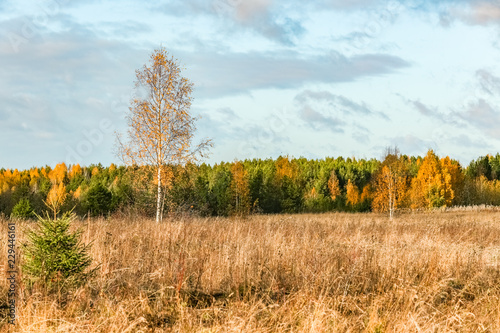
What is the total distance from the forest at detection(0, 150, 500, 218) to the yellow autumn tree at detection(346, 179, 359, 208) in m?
0.11

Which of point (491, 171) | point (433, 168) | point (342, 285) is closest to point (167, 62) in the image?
point (342, 285)

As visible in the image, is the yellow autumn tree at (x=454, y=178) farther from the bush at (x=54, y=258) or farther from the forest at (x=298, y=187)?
the bush at (x=54, y=258)

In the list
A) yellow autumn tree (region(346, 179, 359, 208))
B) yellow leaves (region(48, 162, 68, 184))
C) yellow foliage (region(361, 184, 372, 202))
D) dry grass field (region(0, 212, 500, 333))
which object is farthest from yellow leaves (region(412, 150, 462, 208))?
yellow leaves (region(48, 162, 68, 184))

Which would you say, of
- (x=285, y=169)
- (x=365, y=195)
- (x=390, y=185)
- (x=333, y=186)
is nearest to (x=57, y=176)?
(x=285, y=169)

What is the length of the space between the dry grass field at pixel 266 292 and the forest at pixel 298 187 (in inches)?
1075

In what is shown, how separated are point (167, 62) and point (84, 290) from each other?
54.3 ft

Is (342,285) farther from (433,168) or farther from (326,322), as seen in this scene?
(433,168)

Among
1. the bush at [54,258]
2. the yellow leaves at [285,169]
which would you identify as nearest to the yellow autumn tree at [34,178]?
the yellow leaves at [285,169]

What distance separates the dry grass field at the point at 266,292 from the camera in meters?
5.63

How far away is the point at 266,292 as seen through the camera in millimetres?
6980

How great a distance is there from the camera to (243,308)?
19.9 ft

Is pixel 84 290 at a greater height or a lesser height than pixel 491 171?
lesser

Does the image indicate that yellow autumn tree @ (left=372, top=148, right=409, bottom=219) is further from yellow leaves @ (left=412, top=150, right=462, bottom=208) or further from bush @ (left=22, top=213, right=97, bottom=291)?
bush @ (left=22, top=213, right=97, bottom=291)

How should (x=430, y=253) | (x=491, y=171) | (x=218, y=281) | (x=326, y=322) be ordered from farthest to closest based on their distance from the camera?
1. (x=491, y=171)
2. (x=430, y=253)
3. (x=218, y=281)
4. (x=326, y=322)
